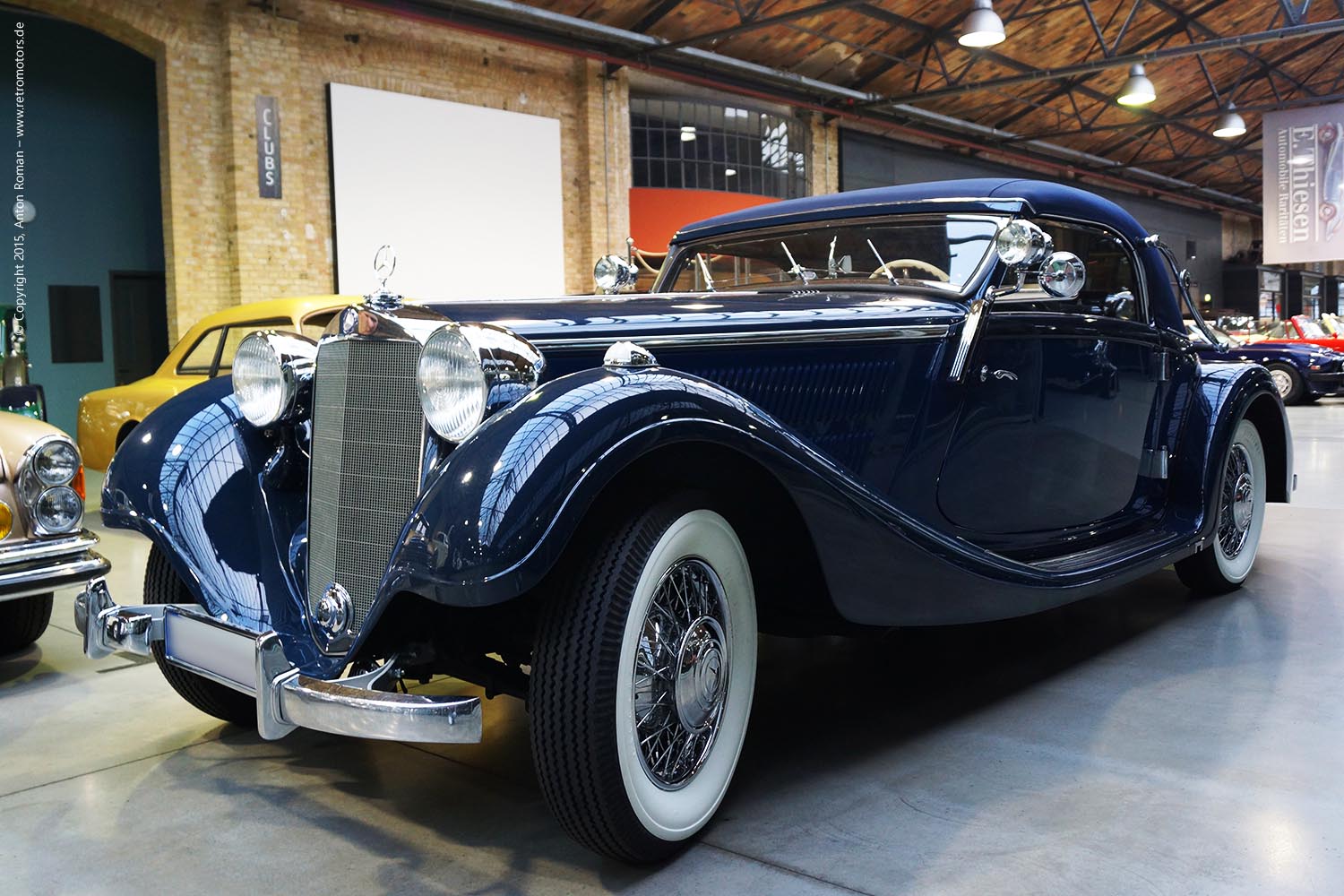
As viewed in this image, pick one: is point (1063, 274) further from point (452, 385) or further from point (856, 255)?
point (452, 385)

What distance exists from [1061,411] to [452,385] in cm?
208

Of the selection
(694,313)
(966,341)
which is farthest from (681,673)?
(966,341)

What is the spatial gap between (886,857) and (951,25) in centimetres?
1617

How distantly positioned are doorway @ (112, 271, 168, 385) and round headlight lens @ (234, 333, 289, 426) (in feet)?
35.6

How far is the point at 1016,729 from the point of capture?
2.84 m

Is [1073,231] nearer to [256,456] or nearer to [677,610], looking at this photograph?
[677,610]

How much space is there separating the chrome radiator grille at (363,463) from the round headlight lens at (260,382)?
0.24m

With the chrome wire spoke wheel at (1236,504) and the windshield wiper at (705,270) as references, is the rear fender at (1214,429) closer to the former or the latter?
the chrome wire spoke wheel at (1236,504)

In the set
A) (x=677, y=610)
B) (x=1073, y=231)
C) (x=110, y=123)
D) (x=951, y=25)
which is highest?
(x=951, y=25)

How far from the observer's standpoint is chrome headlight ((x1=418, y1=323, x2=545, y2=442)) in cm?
212

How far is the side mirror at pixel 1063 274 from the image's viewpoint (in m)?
3.00

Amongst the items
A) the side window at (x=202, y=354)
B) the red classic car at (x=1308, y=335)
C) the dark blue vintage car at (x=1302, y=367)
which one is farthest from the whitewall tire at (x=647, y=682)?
the red classic car at (x=1308, y=335)

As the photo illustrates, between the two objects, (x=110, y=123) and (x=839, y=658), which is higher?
(x=110, y=123)

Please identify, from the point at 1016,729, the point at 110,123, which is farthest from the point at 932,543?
the point at 110,123
